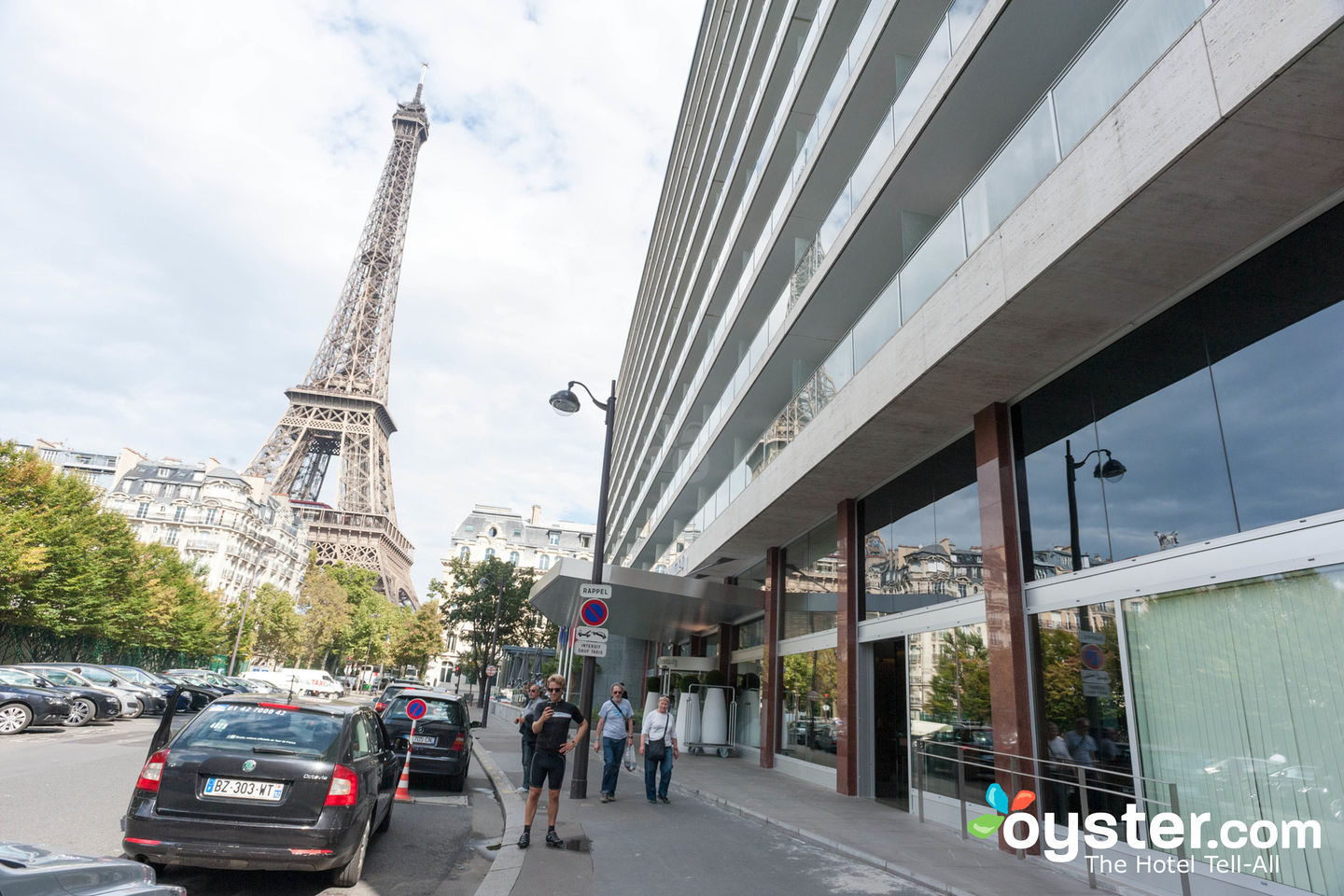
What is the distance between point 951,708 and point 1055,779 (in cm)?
231

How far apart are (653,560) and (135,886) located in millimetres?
32857

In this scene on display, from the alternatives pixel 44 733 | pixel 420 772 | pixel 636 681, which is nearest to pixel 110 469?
pixel 636 681

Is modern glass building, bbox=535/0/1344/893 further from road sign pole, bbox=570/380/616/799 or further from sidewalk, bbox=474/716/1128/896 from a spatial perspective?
road sign pole, bbox=570/380/616/799

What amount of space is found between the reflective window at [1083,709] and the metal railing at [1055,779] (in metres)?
0.01

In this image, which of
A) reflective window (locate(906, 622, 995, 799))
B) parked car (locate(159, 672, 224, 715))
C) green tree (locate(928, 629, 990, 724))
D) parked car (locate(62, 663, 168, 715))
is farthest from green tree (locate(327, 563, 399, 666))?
green tree (locate(928, 629, 990, 724))

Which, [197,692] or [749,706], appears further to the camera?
[197,692]

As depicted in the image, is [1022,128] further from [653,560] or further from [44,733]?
[653,560]

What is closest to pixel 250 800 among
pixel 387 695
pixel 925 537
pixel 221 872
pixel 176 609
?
pixel 221 872

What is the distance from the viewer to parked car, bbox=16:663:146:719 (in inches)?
856

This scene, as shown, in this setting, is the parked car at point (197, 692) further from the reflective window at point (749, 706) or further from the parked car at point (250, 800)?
the parked car at point (250, 800)

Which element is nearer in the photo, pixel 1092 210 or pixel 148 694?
pixel 1092 210

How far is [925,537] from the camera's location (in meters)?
12.0

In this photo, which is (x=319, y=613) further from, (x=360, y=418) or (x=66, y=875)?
(x=66, y=875)

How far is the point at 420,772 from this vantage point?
12281 millimetres
